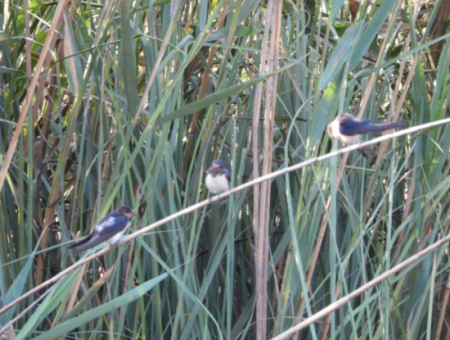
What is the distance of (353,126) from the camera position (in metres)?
2.02

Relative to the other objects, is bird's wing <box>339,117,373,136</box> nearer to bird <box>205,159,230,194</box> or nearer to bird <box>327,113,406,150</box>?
bird <box>327,113,406,150</box>

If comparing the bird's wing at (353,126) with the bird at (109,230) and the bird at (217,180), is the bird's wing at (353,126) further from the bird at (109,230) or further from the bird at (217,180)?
the bird at (109,230)

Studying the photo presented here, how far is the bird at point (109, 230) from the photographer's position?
188 centimetres

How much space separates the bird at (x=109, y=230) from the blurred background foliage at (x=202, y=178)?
7cm

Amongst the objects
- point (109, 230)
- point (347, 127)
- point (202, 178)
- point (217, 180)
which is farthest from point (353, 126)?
point (109, 230)

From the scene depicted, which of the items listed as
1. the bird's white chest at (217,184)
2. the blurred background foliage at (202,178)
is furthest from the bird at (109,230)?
the bird's white chest at (217,184)

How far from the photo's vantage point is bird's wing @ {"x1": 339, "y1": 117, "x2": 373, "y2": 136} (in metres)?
1.99

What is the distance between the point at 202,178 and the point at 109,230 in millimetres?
507

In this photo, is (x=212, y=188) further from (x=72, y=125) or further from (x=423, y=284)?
(x=423, y=284)

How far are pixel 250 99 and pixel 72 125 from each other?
2.05ft

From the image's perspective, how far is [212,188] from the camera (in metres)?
2.07

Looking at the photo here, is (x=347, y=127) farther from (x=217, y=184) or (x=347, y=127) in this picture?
(x=217, y=184)

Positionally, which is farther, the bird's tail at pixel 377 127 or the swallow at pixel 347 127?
the swallow at pixel 347 127

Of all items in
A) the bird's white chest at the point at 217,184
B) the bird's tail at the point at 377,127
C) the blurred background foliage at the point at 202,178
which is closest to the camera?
the bird's tail at the point at 377,127
